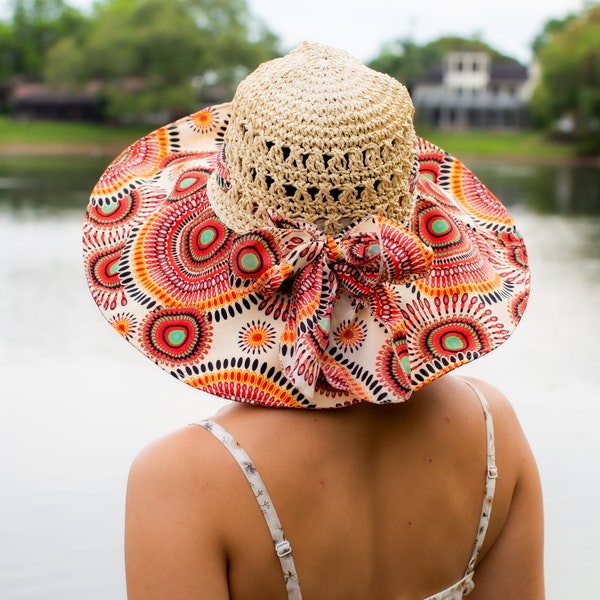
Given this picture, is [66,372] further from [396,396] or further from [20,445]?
[396,396]

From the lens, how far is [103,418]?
3.80 meters

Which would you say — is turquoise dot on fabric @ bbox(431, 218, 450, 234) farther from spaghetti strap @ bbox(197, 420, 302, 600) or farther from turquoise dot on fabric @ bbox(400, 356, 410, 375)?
spaghetti strap @ bbox(197, 420, 302, 600)

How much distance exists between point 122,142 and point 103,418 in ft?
112

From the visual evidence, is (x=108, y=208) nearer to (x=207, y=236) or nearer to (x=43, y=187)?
(x=207, y=236)

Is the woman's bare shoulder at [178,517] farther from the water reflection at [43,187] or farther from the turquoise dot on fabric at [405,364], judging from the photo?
the water reflection at [43,187]

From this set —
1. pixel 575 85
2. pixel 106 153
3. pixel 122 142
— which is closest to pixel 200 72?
pixel 122 142

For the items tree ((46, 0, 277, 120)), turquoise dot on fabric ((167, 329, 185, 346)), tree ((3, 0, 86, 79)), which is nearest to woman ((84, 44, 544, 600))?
turquoise dot on fabric ((167, 329, 185, 346))

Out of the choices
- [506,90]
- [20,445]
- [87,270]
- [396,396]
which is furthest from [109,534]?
[506,90]

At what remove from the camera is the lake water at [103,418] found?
280 cm

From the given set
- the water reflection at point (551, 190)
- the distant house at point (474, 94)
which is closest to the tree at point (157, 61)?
the distant house at point (474, 94)

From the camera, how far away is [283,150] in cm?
91

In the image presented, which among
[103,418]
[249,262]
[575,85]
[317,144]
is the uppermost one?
[317,144]

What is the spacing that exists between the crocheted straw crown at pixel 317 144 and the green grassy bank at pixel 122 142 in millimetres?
30208

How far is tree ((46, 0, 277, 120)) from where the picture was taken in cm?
4088
